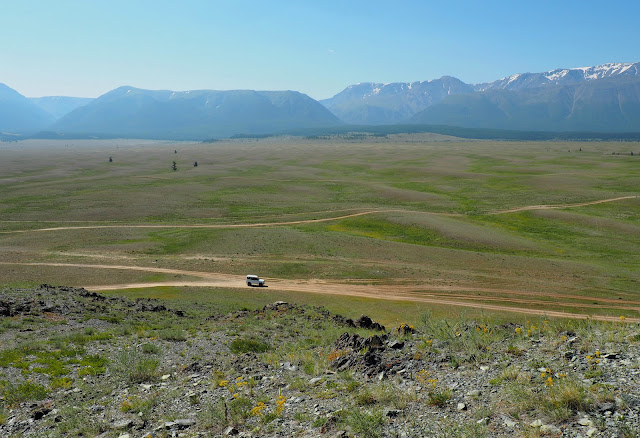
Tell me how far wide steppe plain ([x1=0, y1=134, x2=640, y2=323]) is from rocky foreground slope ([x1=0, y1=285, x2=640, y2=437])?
61.5 feet

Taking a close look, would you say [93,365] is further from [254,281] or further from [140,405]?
[254,281]

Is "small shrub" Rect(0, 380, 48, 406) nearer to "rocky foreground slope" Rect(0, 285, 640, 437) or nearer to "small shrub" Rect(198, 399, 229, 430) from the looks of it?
"rocky foreground slope" Rect(0, 285, 640, 437)

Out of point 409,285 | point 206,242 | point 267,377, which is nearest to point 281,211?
point 206,242

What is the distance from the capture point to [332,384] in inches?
637

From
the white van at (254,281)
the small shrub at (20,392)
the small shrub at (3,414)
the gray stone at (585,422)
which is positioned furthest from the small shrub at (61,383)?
the white van at (254,281)

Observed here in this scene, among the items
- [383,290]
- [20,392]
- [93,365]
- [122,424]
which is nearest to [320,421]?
[122,424]

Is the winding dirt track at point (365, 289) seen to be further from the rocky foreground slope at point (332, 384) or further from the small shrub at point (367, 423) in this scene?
the small shrub at point (367, 423)

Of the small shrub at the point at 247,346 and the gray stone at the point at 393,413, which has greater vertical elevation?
the gray stone at the point at 393,413

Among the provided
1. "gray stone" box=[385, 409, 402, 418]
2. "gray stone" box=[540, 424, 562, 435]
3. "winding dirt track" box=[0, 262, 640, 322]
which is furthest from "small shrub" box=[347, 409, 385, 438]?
"winding dirt track" box=[0, 262, 640, 322]

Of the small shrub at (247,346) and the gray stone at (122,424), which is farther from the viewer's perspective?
the small shrub at (247,346)

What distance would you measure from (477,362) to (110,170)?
7889 inches

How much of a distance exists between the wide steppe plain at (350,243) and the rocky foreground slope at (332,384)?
18.8 m

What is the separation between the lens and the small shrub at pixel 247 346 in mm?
22719

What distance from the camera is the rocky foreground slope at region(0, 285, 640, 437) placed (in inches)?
490
